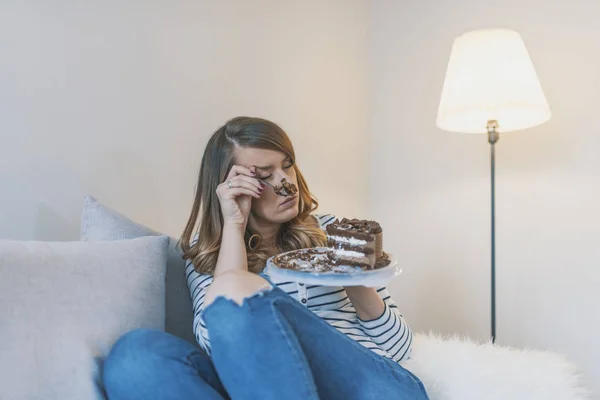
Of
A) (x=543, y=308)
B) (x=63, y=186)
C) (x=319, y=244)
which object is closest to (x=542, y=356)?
(x=319, y=244)

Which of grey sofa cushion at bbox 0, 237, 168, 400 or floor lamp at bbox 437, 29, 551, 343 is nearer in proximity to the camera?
grey sofa cushion at bbox 0, 237, 168, 400

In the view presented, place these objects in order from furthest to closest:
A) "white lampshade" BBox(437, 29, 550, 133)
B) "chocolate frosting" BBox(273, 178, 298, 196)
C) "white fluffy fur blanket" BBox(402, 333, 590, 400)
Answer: "white lampshade" BBox(437, 29, 550, 133), "chocolate frosting" BBox(273, 178, 298, 196), "white fluffy fur blanket" BBox(402, 333, 590, 400)

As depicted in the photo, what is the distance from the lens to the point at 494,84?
1700 millimetres

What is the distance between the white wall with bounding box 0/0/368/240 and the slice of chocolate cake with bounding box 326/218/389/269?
67 centimetres

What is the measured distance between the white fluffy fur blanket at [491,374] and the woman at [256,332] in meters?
0.08

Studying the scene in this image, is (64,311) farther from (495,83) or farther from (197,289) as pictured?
(495,83)

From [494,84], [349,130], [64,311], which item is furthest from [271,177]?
[349,130]

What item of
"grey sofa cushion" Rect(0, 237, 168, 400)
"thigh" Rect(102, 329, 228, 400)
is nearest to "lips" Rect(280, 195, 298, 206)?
"grey sofa cushion" Rect(0, 237, 168, 400)

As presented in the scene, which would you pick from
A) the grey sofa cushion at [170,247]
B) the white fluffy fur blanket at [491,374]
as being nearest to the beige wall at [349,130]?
the grey sofa cushion at [170,247]

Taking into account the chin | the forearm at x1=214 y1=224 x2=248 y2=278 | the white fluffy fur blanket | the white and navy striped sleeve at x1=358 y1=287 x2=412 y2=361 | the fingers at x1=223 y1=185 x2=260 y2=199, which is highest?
the fingers at x1=223 y1=185 x2=260 y2=199

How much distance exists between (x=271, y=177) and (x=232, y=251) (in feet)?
0.70

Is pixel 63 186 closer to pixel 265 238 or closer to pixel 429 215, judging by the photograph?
pixel 265 238

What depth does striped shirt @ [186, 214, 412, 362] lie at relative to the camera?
124 centimetres

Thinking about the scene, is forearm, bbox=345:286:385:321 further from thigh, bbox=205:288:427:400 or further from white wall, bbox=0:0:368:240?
white wall, bbox=0:0:368:240
